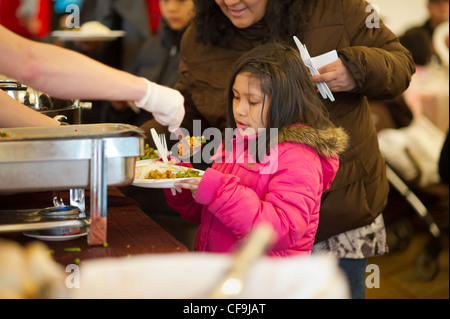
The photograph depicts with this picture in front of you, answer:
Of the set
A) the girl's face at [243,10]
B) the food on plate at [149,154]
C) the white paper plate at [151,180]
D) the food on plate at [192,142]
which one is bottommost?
the food on plate at [149,154]

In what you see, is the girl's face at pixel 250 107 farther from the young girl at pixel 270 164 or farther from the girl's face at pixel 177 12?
the girl's face at pixel 177 12

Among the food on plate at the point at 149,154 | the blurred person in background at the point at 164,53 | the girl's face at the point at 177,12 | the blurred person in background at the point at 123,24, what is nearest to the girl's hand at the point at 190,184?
the food on plate at the point at 149,154

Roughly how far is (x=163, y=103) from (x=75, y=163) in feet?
0.71

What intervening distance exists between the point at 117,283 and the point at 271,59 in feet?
3.40

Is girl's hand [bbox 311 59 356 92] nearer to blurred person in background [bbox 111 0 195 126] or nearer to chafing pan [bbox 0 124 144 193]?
chafing pan [bbox 0 124 144 193]

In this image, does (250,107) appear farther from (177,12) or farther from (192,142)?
(177,12)

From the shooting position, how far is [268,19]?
6.12ft

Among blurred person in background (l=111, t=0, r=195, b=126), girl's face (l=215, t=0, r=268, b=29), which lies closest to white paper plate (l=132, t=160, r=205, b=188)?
girl's face (l=215, t=0, r=268, b=29)

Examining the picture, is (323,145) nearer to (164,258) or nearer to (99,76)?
(99,76)

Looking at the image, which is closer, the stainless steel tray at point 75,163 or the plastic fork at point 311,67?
the stainless steel tray at point 75,163

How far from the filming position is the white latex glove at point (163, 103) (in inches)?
48.3

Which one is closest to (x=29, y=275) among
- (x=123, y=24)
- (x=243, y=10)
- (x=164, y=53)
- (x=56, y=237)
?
(x=56, y=237)

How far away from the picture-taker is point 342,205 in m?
1.90

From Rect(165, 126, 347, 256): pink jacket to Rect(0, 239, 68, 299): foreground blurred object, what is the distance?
0.75 m
